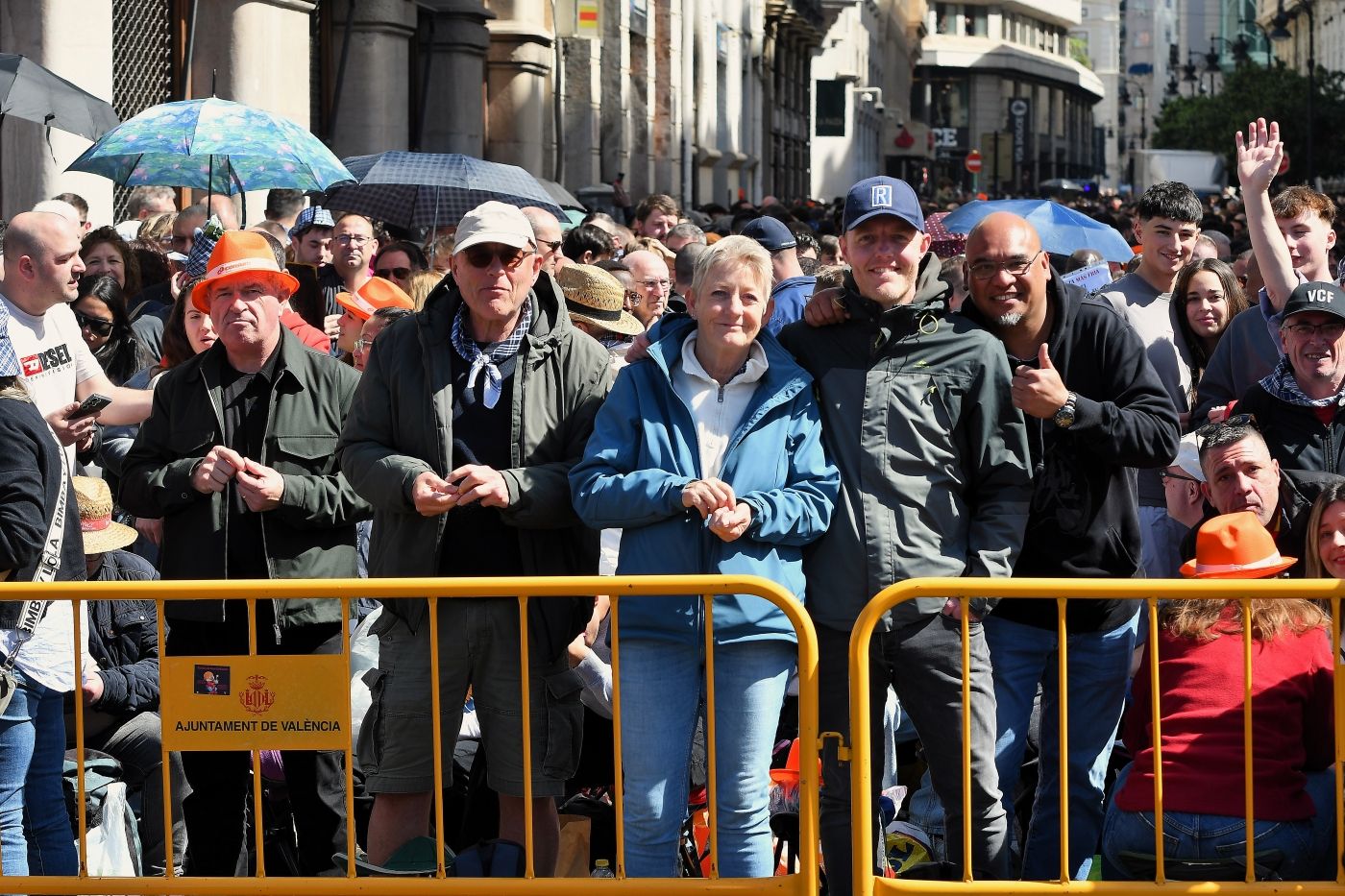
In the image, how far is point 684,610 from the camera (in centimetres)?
498

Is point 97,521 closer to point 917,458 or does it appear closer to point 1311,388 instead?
point 917,458

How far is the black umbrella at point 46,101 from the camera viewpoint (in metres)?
9.59

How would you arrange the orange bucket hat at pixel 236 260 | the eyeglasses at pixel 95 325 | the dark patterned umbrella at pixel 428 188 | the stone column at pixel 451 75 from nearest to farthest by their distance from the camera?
the orange bucket hat at pixel 236 260, the eyeglasses at pixel 95 325, the dark patterned umbrella at pixel 428 188, the stone column at pixel 451 75

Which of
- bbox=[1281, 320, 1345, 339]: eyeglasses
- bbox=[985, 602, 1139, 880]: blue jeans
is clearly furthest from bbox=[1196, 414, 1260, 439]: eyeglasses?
bbox=[985, 602, 1139, 880]: blue jeans

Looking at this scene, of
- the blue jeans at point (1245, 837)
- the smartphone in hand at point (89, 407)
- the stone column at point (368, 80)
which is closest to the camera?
the blue jeans at point (1245, 837)

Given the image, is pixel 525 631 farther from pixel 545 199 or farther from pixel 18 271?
pixel 545 199

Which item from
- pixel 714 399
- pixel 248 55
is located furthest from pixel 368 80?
pixel 714 399

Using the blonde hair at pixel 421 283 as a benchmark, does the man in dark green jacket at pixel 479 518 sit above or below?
below

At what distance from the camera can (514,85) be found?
949 inches

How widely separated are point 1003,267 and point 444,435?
5.27ft

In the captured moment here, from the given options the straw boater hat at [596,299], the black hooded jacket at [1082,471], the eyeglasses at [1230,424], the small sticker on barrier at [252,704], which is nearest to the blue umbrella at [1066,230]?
the straw boater hat at [596,299]

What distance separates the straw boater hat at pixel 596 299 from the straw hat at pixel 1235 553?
11.0 feet

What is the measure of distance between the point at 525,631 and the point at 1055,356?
1.69 metres

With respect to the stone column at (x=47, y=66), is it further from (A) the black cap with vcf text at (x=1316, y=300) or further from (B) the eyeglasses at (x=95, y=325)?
(A) the black cap with vcf text at (x=1316, y=300)
